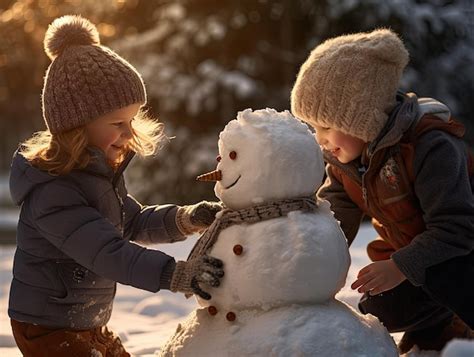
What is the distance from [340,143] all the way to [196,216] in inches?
24.5

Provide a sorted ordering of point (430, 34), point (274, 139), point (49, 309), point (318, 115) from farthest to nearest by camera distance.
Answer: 1. point (430, 34)
2. point (318, 115)
3. point (49, 309)
4. point (274, 139)

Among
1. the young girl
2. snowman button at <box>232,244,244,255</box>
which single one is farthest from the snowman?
the young girl

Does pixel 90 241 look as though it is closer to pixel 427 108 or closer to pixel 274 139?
pixel 274 139

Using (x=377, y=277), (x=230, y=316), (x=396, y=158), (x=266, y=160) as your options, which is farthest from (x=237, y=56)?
(x=230, y=316)

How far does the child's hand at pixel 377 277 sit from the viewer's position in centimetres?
271

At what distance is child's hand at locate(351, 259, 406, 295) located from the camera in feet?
8.88

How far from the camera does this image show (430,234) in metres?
2.75

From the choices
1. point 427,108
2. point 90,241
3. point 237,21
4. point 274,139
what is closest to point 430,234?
point 427,108

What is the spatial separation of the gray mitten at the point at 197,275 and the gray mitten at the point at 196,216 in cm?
36

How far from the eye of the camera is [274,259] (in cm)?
229

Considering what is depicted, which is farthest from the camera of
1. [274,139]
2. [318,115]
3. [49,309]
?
[318,115]

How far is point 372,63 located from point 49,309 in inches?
57.8

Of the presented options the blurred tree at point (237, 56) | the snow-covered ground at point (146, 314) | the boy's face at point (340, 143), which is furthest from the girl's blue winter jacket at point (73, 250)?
the blurred tree at point (237, 56)

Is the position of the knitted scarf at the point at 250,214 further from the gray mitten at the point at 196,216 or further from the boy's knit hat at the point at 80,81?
the boy's knit hat at the point at 80,81
